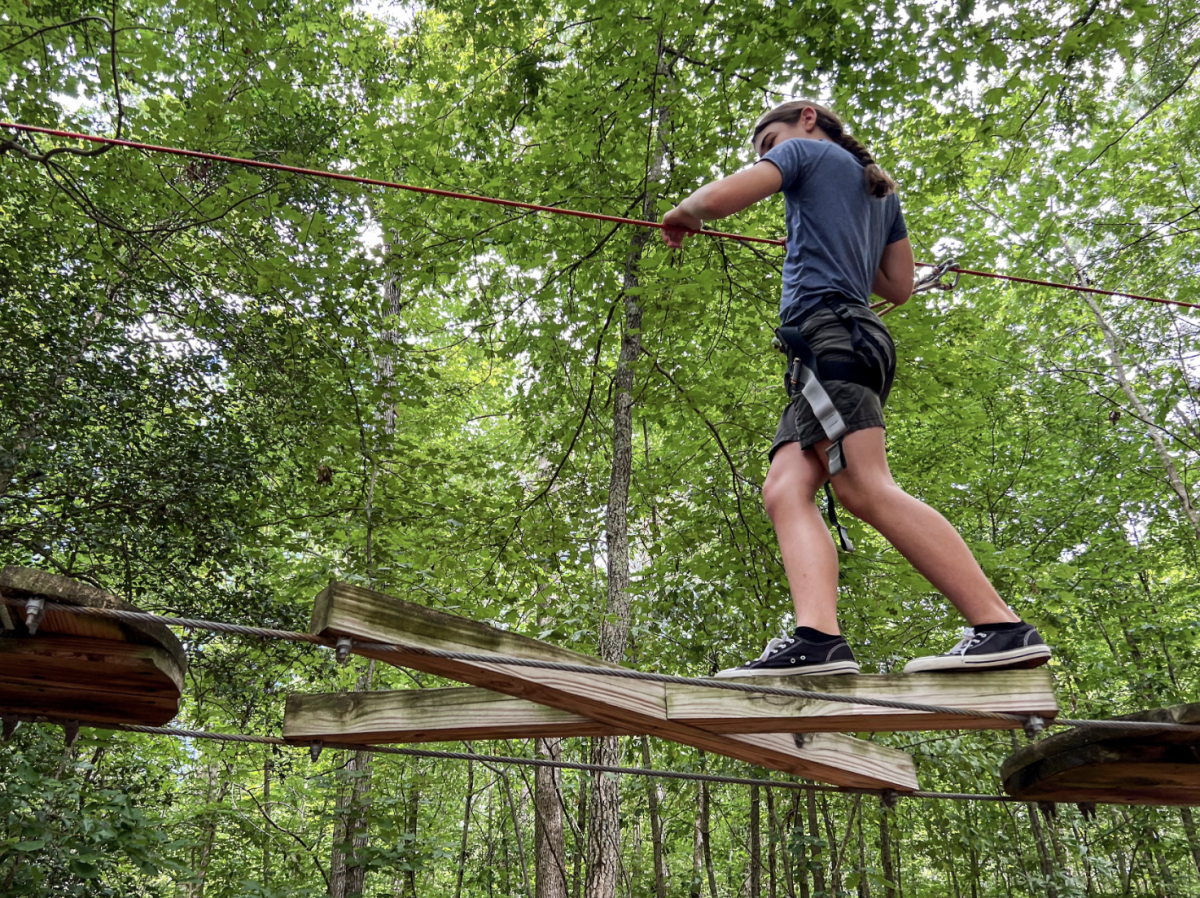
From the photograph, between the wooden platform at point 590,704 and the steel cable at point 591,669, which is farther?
the wooden platform at point 590,704

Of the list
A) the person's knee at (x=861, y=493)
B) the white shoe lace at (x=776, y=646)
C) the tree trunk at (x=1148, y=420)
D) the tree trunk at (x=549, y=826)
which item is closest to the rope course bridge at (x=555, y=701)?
the white shoe lace at (x=776, y=646)

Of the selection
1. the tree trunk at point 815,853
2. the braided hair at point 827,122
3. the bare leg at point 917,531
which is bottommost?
the tree trunk at point 815,853

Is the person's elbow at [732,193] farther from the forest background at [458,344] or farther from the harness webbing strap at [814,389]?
the forest background at [458,344]

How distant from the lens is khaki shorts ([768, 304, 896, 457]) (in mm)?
1784

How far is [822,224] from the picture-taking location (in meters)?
2.00

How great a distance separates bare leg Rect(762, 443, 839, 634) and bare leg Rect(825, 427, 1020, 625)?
0.33 feet

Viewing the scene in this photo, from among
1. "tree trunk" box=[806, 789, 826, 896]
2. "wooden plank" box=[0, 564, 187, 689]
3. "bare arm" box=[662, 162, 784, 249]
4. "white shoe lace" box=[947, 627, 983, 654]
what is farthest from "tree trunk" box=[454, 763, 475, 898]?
"bare arm" box=[662, 162, 784, 249]

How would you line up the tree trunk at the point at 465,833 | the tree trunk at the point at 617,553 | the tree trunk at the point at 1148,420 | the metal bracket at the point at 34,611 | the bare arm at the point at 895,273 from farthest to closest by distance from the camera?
the tree trunk at the point at 1148,420
the tree trunk at the point at 465,833
the tree trunk at the point at 617,553
the bare arm at the point at 895,273
the metal bracket at the point at 34,611

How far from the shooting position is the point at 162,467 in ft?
17.1

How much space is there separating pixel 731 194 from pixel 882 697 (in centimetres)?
125

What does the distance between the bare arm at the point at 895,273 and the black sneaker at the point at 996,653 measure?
1.07 meters

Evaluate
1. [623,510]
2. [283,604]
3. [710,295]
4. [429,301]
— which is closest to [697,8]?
[710,295]

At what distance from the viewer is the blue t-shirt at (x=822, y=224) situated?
1.96m

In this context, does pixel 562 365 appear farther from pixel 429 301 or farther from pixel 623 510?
pixel 429 301
